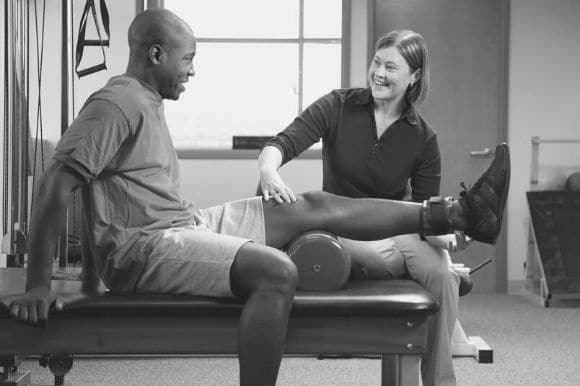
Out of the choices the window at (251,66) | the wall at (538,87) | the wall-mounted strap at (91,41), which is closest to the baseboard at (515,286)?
the wall at (538,87)

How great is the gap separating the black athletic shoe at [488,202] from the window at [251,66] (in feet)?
11.1

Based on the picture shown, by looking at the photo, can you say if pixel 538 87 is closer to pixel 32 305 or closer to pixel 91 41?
pixel 91 41

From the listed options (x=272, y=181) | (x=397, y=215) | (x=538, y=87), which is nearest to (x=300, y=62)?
(x=538, y=87)

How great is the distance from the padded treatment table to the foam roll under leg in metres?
0.08

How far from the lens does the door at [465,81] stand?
5375 millimetres

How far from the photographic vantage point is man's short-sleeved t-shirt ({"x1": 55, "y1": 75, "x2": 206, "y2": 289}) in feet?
5.56

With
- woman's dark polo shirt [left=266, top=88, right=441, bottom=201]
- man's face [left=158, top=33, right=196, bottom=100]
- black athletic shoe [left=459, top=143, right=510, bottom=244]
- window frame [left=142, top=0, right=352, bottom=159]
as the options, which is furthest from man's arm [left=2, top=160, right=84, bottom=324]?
window frame [left=142, top=0, right=352, bottom=159]

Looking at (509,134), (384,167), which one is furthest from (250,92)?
(384,167)

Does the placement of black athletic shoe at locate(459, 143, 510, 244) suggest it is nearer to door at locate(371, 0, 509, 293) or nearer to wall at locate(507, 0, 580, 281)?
door at locate(371, 0, 509, 293)

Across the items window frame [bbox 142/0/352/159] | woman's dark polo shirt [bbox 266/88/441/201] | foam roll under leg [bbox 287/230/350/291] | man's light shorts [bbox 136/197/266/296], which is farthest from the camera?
window frame [bbox 142/0/352/159]

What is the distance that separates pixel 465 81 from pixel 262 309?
13.4 ft

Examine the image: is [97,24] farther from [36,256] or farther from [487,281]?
[487,281]

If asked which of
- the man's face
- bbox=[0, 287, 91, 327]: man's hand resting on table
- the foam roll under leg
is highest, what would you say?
the man's face

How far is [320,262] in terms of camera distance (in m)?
1.83
